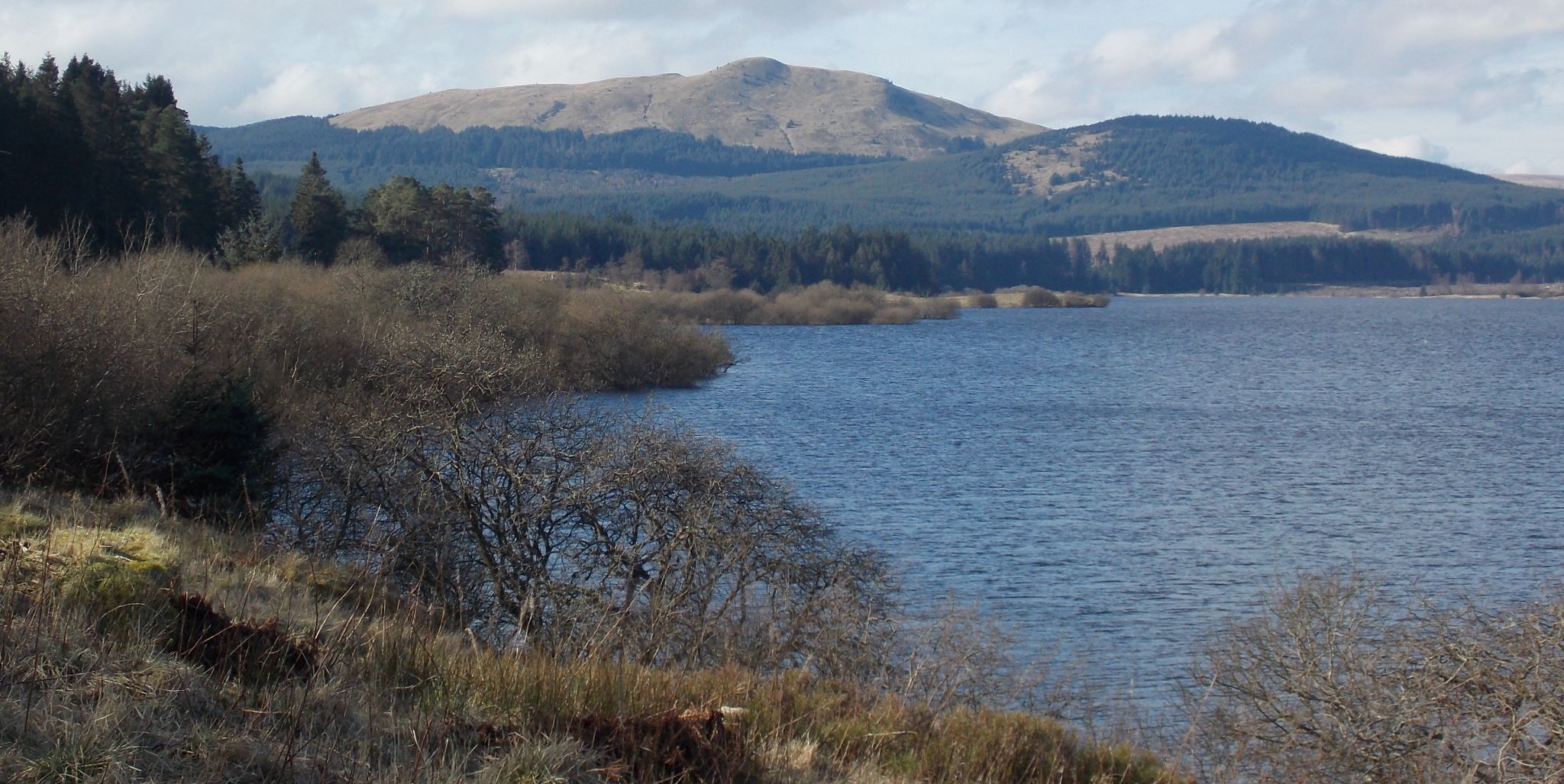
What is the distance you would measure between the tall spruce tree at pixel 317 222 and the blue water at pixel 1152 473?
18.4 meters

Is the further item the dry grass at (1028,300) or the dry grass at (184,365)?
the dry grass at (1028,300)

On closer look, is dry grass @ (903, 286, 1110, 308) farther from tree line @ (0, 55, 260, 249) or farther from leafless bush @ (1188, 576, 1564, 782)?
leafless bush @ (1188, 576, 1564, 782)

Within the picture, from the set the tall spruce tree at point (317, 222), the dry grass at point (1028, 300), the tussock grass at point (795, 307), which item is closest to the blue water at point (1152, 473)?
the tall spruce tree at point (317, 222)

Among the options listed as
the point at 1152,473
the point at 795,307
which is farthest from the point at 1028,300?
the point at 1152,473

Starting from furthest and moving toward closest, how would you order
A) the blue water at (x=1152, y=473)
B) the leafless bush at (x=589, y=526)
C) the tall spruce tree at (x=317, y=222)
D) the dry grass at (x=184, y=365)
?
the tall spruce tree at (x=317, y=222), the blue water at (x=1152, y=473), the dry grass at (x=184, y=365), the leafless bush at (x=589, y=526)

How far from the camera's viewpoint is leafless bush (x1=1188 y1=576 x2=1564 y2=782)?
10.9 meters

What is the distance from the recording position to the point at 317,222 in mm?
57469

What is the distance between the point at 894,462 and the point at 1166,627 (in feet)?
50.8

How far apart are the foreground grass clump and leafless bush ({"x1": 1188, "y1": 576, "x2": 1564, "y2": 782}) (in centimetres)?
399

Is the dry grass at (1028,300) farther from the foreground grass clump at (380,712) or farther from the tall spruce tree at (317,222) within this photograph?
the foreground grass clump at (380,712)

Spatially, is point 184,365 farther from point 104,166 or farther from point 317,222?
point 317,222

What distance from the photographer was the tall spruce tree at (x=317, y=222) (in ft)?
187

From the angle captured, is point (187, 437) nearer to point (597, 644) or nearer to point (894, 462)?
point (597, 644)

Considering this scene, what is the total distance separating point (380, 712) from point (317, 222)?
56.4 meters
